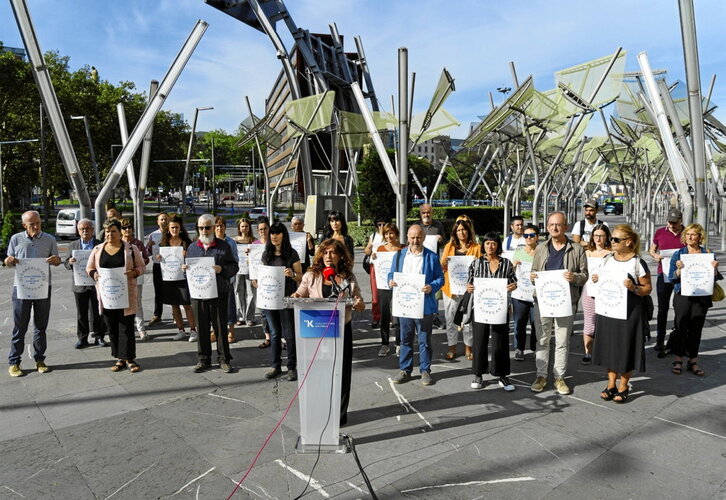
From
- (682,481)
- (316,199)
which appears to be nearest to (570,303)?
(682,481)

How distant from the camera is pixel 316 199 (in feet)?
87.9

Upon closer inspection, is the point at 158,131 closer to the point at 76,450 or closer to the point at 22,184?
the point at 22,184

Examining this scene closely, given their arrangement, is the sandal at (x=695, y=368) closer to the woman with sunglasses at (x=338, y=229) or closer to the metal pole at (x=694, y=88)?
the metal pole at (x=694, y=88)

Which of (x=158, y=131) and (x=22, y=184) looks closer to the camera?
(x=22, y=184)

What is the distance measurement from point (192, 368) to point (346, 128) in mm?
23644

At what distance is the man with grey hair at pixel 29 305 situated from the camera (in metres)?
6.60

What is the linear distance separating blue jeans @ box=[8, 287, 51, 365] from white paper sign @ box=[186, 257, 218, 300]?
187cm

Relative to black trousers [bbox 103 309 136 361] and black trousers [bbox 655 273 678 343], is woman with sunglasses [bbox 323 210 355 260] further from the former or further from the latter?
black trousers [bbox 655 273 678 343]

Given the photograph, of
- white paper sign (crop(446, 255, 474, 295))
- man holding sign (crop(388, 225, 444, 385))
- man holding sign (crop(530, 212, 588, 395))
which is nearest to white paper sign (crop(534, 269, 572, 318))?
man holding sign (crop(530, 212, 588, 395))

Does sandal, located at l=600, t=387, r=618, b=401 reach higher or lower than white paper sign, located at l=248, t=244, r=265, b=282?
lower

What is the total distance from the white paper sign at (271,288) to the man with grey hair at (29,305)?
2.67m

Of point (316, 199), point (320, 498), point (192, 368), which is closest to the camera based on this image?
point (320, 498)

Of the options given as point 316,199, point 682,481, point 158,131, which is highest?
point 158,131

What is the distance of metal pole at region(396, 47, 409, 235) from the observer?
1023cm
